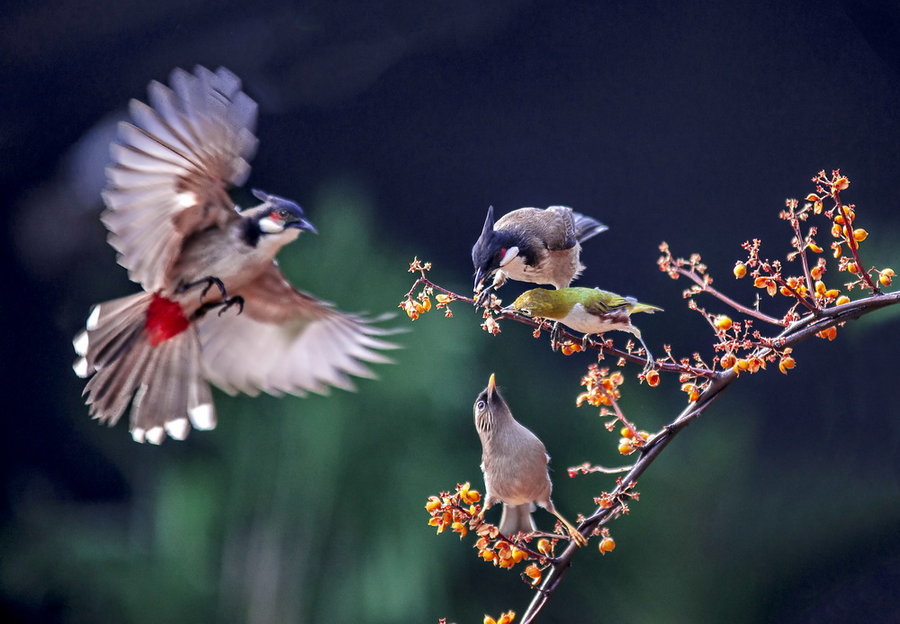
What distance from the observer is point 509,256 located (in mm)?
900

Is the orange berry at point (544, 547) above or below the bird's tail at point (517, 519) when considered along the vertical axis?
below

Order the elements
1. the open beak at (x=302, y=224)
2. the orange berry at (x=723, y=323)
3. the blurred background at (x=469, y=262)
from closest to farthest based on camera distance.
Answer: the orange berry at (x=723, y=323), the open beak at (x=302, y=224), the blurred background at (x=469, y=262)

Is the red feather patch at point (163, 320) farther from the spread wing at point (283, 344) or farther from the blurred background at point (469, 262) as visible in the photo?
the blurred background at point (469, 262)

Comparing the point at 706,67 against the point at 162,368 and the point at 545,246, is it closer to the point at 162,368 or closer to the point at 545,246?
the point at 545,246

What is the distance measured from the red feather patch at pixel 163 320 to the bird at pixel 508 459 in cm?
38

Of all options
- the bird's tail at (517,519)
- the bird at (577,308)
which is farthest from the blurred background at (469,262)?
the bird at (577,308)

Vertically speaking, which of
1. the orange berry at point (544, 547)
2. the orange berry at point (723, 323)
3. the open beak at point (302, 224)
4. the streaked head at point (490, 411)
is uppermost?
the open beak at point (302, 224)

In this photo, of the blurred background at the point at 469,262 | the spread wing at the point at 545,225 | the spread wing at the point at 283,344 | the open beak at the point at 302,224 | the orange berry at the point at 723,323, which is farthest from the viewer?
the blurred background at the point at 469,262

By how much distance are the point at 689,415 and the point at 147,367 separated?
0.64 meters

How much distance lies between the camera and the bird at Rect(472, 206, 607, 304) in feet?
2.82

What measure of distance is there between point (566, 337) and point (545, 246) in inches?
5.5

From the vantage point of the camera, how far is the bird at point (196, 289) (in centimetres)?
83

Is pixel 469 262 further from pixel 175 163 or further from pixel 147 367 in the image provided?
pixel 175 163

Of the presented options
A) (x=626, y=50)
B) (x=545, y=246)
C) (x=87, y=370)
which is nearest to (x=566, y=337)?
(x=545, y=246)
